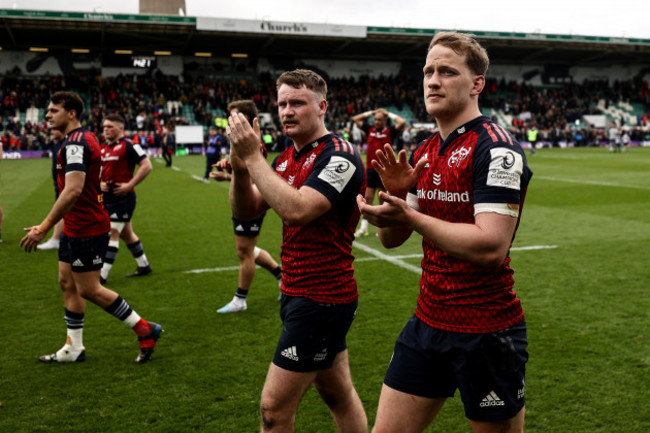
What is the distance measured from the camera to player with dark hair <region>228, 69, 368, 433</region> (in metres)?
3.05

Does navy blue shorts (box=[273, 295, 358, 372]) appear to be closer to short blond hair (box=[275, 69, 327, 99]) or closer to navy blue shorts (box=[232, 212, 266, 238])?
short blond hair (box=[275, 69, 327, 99])

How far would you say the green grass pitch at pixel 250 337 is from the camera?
426 centimetres

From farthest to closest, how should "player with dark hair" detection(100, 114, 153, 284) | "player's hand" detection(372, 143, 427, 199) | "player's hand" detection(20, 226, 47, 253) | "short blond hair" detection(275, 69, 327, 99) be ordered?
"player with dark hair" detection(100, 114, 153, 284), "player's hand" detection(20, 226, 47, 253), "short blond hair" detection(275, 69, 327, 99), "player's hand" detection(372, 143, 427, 199)

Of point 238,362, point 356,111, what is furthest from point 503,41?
point 238,362

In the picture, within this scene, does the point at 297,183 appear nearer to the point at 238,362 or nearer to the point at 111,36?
the point at 238,362

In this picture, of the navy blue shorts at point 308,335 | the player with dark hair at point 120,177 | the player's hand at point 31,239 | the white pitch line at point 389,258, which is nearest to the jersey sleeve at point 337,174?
the navy blue shorts at point 308,335

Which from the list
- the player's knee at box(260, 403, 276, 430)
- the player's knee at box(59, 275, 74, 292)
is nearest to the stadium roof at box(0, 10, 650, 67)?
the player's knee at box(59, 275, 74, 292)

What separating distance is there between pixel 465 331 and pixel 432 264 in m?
0.33

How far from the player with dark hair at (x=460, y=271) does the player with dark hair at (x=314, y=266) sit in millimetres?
522

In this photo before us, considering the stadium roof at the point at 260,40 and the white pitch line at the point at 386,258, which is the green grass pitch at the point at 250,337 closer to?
the white pitch line at the point at 386,258

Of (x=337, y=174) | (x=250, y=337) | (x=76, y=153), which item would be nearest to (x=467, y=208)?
(x=337, y=174)

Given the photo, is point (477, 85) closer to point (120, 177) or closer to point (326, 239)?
point (326, 239)

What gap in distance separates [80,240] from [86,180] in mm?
546

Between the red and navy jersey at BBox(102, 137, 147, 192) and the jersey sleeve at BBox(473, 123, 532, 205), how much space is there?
22.9 ft
